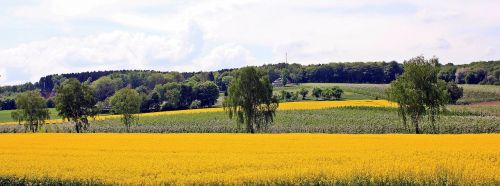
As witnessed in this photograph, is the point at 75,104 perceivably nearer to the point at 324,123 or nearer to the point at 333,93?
the point at 324,123

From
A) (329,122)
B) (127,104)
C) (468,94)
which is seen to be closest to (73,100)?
(127,104)

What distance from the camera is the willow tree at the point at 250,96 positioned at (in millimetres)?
69062

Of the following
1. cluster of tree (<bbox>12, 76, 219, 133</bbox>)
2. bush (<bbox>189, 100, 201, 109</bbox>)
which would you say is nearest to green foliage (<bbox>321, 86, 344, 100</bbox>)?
bush (<bbox>189, 100, 201, 109</bbox>)

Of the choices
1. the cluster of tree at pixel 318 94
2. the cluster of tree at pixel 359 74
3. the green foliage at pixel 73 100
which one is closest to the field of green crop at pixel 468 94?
the cluster of tree at pixel 318 94

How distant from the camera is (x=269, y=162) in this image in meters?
29.2

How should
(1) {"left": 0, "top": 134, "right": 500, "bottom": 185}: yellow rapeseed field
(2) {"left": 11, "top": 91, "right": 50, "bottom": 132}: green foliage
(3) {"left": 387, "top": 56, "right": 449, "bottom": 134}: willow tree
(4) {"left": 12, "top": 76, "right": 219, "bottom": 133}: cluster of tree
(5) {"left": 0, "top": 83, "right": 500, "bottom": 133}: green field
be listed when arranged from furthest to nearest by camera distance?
(2) {"left": 11, "top": 91, "right": 50, "bottom": 132}: green foliage → (4) {"left": 12, "top": 76, "right": 219, "bottom": 133}: cluster of tree → (5) {"left": 0, "top": 83, "right": 500, "bottom": 133}: green field → (3) {"left": 387, "top": 56, "right": 449, "bottom": 134}: willow tree → (1) {"left": 0, "top": 134, "right": 500, "bottom": 185}: yellow rapeseed field

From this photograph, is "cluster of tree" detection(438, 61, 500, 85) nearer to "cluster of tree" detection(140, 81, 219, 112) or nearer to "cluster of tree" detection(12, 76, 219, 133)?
"cluster of tree" detection(140, 81, 219, 112)

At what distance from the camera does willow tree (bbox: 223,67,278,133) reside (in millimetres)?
69062

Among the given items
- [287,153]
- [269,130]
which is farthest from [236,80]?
[287,153]

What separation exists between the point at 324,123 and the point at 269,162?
2119 inches

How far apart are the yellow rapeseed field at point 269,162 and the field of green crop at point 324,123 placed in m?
31.8

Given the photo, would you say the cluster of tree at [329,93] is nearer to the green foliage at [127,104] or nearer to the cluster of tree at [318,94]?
the cluster of tree at [318,94]

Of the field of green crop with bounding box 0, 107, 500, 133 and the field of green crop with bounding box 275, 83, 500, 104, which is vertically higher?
the field of green crop with bounding box 275, 83, 500, 104

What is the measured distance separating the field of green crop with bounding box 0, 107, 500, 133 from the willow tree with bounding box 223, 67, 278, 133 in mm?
3255
